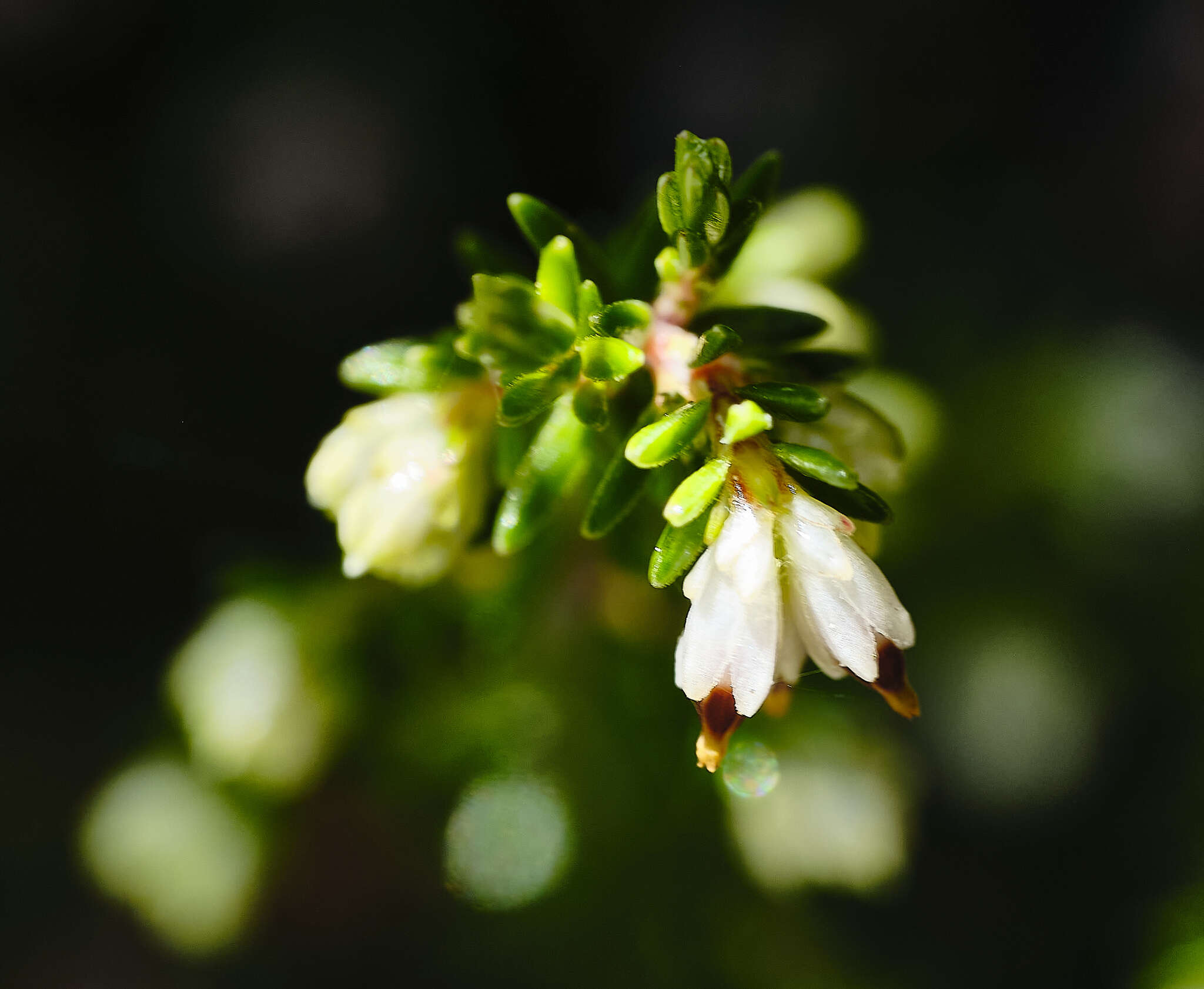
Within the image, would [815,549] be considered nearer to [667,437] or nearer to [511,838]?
[667,437]

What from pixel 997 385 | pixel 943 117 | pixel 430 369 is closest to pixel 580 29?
pixel 943 117

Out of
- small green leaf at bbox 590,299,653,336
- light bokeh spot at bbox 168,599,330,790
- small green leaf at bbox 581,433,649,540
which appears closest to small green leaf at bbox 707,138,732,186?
small green leaf at bbox 590,299,653,336

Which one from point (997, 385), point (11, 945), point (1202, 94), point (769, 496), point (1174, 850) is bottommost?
point (11, 945)

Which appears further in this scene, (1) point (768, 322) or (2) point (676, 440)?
(1) point (768, 322)

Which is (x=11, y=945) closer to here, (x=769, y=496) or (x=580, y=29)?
(x=769, y=496)

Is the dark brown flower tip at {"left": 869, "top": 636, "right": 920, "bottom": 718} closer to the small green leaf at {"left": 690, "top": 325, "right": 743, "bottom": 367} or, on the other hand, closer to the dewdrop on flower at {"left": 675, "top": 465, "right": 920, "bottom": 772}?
the dewdrop on flower at {"left": 675, "top": 465, "right": 920, "bottom": 772}

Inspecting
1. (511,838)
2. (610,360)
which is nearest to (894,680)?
(610,360)
